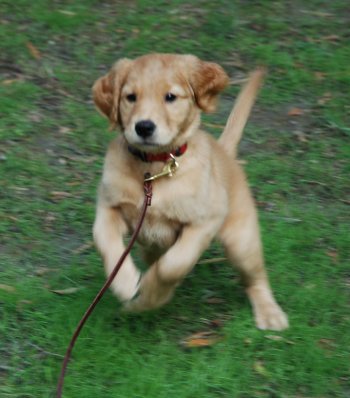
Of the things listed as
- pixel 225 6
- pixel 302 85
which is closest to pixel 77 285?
pixel 302 85

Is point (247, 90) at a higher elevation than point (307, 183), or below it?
higher

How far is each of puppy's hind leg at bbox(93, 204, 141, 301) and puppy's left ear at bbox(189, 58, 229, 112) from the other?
64 cm

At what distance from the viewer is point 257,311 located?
4156mm

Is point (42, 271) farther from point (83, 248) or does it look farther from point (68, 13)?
point (68, 13)

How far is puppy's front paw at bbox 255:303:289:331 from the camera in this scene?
4.04 metres

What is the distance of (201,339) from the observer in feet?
13.0

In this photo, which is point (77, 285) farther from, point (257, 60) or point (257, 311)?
point (257, 60)

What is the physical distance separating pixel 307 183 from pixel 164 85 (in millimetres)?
2208

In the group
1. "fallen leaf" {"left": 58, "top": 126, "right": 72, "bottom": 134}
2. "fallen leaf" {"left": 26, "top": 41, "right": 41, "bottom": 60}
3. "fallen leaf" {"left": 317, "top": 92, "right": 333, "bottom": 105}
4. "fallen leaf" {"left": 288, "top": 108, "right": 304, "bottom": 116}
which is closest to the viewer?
"fallen leaf" {"left": 58, "top": 126, "right": 72, "bottom": 134}

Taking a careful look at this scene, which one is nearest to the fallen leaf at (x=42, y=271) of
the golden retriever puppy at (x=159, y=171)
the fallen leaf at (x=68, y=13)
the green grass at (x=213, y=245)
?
the green grass at (x=213, y=245)

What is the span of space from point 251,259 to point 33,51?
360cm

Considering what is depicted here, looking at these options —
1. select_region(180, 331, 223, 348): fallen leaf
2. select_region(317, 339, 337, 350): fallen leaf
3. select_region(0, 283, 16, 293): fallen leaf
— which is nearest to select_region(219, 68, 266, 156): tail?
select_region(180, 331, 223, 348): fallen leaf

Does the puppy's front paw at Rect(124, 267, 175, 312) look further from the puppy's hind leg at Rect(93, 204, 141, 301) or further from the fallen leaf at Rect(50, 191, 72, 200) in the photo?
the fallen leaf at Rect(50, 191, 72, 200)

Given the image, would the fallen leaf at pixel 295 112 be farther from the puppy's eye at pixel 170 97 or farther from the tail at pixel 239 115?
the puppy's eye at pixel 170 97
